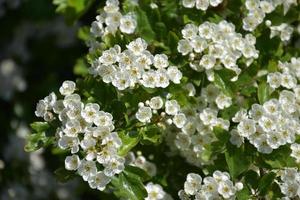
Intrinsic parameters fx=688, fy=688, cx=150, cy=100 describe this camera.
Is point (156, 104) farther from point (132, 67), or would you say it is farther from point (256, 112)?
point (256, 112)

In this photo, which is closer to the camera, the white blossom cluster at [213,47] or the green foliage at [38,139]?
the green foliage at [38,139]

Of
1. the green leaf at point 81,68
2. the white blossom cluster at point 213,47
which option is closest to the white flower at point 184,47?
the white blossom cluster at point 213,47

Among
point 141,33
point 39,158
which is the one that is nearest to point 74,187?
point 39,158

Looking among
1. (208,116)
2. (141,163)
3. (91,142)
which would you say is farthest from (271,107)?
(91,142)

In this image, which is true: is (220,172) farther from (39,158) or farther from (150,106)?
(39,158)

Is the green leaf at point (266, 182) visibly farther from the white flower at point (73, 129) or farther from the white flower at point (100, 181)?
the white flower at point (73, 129)

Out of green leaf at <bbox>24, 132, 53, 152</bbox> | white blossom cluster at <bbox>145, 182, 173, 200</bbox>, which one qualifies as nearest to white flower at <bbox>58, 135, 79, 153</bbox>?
green leaf at <bbox>24, 132, 53, 152</bbox>
